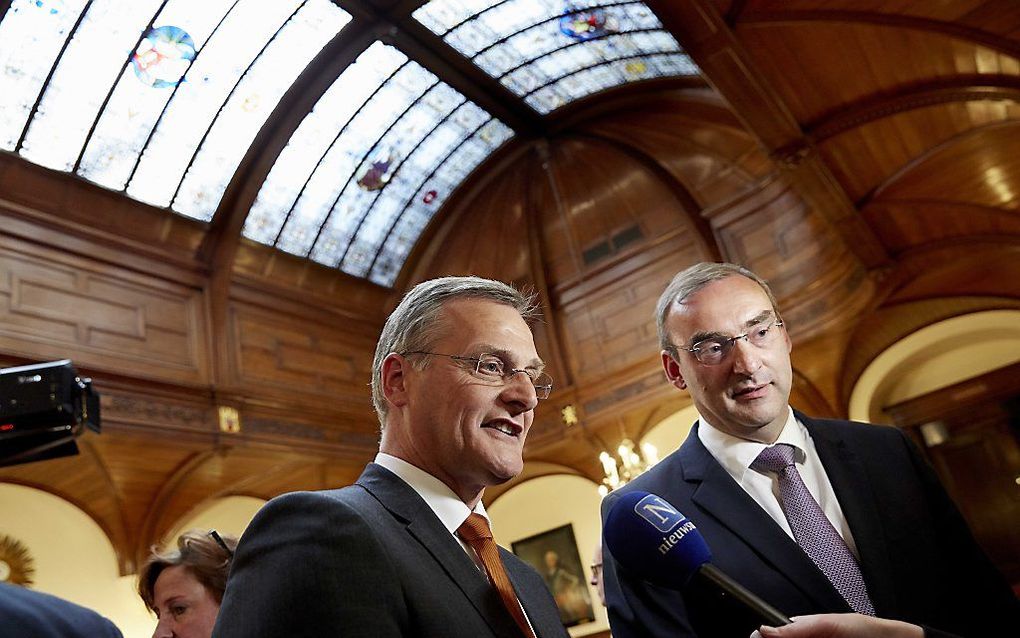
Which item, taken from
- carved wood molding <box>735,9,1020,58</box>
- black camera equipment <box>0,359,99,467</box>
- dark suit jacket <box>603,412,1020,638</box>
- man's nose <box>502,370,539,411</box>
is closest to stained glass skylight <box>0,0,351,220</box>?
carved wood molding <box>735,9,1020,58</box>

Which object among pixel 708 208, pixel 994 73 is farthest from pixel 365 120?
pixel 994 73

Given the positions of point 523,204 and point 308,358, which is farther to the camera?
point 523,204

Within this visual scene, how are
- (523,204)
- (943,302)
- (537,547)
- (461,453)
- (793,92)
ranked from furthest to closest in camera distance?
(537,547), (523,204), (943,302), (793,92), (461,453)

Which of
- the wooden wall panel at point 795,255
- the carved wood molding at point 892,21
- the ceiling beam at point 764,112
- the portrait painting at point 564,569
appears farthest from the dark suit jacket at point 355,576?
the portrait painting at point 564,569

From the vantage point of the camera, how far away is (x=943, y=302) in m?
10.3

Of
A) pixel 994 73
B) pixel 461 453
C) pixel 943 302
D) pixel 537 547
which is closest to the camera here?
pixel 461 453

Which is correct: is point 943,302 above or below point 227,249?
below

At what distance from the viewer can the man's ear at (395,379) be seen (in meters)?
1.84

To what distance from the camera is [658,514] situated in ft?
5.07

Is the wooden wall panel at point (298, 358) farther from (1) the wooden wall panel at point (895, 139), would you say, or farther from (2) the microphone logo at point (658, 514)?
(2) the microphone logo at point (658, 514)

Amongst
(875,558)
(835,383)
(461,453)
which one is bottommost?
(875,558)

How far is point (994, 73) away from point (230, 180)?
7.78 m

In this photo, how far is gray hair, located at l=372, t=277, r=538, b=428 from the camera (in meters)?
1.85

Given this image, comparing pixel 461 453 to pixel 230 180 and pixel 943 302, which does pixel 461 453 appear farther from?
pixel 943 302
